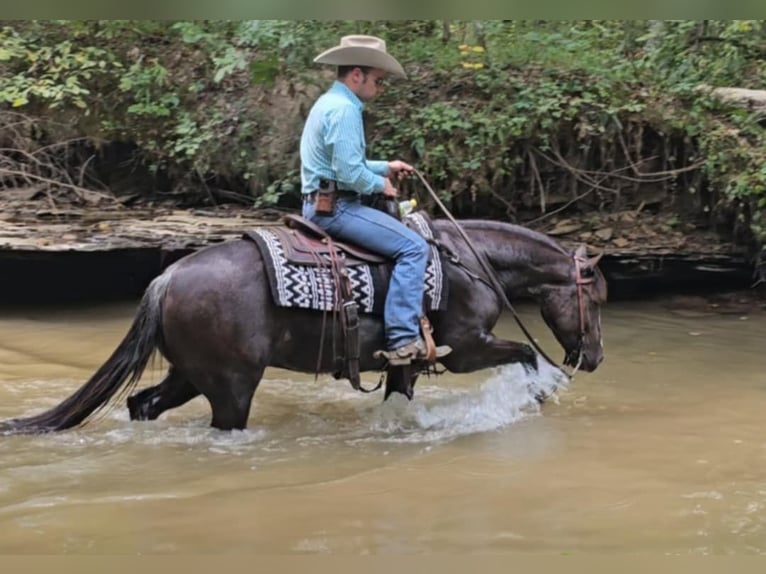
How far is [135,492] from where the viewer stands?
4.28 meters

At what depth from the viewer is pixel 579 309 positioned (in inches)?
226

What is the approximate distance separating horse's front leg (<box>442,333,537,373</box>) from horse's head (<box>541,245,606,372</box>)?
30 cm

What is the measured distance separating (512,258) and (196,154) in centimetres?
507

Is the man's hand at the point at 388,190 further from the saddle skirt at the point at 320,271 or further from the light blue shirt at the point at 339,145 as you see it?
the saddle skirt at the point at 320,271

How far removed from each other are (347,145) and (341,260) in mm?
656

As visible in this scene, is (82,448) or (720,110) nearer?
(82,448)

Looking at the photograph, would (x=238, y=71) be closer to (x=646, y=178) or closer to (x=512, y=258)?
(x=646, y=178)

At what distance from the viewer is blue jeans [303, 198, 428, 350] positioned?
508 cm

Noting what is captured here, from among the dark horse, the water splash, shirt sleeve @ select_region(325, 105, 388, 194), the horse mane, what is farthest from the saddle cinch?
the horse mane

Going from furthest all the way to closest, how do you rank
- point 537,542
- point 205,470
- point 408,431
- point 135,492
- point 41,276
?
point 41,276
point 408,431
point 205,470
point 135,492
point 537,542

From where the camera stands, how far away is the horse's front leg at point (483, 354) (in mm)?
5488

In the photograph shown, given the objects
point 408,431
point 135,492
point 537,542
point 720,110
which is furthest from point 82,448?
point 720,110

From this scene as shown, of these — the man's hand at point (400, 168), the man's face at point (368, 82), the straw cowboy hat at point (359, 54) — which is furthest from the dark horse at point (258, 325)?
the straw cowboy hat at point (359, 54)

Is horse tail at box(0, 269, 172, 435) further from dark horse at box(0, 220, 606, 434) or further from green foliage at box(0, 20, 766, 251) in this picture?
green foliage at box(0, 20, 766, 251)
